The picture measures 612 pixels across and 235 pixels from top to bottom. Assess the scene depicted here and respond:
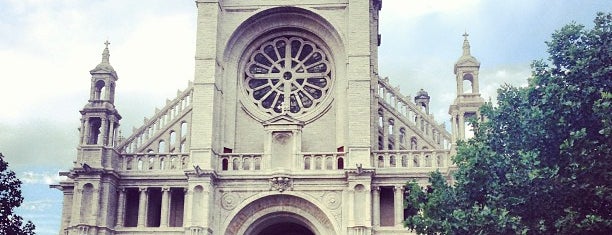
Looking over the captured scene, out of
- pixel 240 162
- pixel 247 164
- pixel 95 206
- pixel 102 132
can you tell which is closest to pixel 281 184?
pixel 247 164

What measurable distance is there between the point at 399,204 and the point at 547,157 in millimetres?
12392

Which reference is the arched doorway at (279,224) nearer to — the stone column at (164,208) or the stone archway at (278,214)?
the stone archway at (278,214)

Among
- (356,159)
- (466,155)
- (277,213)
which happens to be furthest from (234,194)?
(466,155)

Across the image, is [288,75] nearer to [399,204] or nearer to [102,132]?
[399,204]

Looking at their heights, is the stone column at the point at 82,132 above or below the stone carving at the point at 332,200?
above

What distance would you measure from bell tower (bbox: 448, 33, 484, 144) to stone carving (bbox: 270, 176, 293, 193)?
786 cm

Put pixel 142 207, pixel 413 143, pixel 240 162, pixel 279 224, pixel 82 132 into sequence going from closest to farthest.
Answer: pixel 142 207 < pixel 82 132 < pixel 240 162 < pixel 413 143 < pixel 279 224

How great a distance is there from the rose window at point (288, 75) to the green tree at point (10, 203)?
52.7ft

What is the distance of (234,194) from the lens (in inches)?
1619

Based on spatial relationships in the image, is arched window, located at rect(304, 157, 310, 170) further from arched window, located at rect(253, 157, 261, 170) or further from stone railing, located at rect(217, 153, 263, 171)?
arched window, located at rect(253, 157, 261, 170)

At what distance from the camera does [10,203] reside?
30.0 meters

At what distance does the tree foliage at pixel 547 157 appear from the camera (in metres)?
26.7

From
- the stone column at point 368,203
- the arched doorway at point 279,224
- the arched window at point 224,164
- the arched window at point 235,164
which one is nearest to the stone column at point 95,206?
the arched window at point 224,164

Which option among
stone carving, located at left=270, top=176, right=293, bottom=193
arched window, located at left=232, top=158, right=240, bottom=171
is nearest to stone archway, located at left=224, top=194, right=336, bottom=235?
stone carving, located at left=270, top=176, right=293, bottom=193
